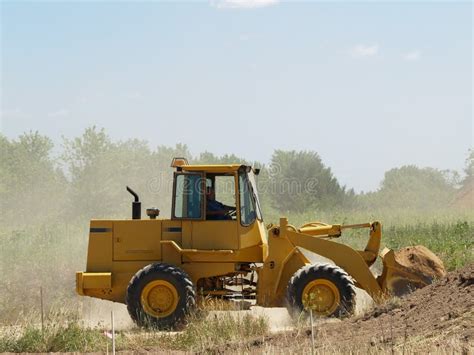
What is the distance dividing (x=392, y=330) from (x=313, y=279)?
3.47 meters

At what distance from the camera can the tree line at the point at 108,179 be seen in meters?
51.4

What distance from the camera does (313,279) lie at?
15047 millimetres

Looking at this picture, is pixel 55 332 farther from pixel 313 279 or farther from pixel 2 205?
pixel 2 205

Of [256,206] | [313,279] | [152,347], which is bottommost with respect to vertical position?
[152,347]

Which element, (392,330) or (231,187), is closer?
(392,330)

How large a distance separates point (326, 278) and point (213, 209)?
2337mm

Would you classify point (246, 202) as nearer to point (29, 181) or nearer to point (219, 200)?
point (219, 200)

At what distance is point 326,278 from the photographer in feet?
49.4

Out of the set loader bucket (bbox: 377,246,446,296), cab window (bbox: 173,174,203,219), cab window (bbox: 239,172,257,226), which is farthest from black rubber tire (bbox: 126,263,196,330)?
loader bucket (bbox: 377,246,446,296)

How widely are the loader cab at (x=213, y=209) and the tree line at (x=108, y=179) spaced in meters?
29.5

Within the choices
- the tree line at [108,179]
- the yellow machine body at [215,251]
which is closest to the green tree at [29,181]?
the tree line at [108,179]

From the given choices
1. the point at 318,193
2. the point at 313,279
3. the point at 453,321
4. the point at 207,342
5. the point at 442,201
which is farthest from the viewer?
the point at 442,201

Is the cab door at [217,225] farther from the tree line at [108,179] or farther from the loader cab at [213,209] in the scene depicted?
the tree line at [108,179]

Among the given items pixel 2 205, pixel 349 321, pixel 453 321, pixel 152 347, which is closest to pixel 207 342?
pixel 152 347
